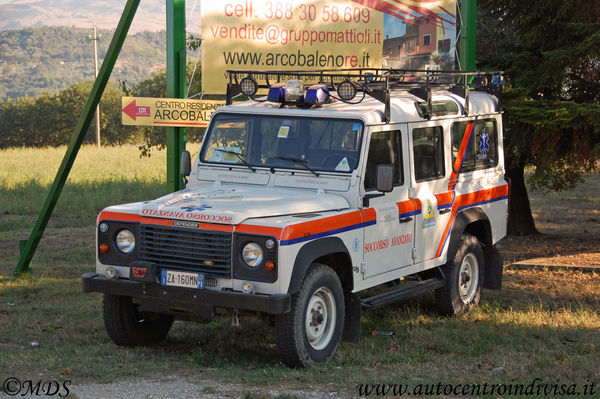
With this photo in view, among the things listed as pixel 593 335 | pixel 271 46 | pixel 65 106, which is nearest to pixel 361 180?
pixel 593 335

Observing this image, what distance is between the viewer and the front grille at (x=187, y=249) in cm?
669

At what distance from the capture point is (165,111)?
1008 cm

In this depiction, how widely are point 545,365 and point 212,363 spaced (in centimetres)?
287

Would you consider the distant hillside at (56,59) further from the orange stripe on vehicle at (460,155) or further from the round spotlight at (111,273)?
the round spotlight at (111,273)

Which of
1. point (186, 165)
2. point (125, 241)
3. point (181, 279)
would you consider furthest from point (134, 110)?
point (181, 279)

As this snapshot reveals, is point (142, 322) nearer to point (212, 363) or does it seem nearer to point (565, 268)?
point (212, 363)

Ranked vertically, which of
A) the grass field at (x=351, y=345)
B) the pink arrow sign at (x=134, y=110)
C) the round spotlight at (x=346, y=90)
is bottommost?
the grass field at (x=351, y=345)

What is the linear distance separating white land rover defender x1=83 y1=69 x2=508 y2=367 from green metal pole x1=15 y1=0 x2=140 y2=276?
243 cm

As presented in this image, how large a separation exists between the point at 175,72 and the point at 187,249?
4.02m

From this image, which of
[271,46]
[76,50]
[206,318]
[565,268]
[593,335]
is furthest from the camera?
[76,50]

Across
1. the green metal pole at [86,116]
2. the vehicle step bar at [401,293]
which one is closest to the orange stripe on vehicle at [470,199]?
the vehicle step bar at [401,293]

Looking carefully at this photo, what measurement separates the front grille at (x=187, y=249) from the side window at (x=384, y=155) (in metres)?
1.69

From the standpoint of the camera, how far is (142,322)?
7.77 meters

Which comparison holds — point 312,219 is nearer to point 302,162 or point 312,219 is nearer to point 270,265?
point 270,265
